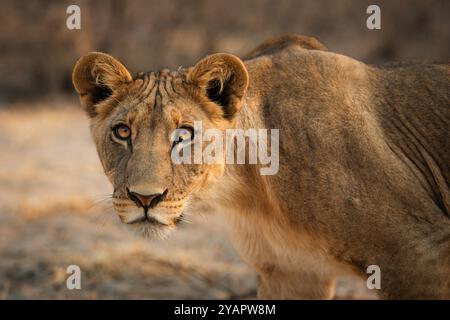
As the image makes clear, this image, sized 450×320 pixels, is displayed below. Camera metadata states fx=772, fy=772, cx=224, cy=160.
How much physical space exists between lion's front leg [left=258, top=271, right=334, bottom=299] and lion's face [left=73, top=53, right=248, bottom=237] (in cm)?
85

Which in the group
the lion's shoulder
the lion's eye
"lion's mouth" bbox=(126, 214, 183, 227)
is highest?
the lion's shoulder

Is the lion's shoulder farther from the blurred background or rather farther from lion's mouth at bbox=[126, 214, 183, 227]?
lion's mouth at bbox=[126, 214, 183, 227]

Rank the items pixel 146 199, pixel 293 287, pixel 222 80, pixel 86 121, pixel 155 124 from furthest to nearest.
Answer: pixel 86 121, pixel 293 287, pixel 222 80, pixel 155 124, pixel 146 199

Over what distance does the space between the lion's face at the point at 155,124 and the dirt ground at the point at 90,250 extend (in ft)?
1.03

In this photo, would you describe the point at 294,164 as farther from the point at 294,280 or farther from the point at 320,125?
the point at 294,280

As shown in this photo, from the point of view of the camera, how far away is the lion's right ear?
354 centimetres

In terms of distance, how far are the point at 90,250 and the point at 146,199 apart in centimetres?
319

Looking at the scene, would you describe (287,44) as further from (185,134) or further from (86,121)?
(86,121)

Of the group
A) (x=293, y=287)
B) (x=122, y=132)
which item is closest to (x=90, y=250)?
(x=293, y=287)

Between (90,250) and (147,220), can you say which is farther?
(90,250)

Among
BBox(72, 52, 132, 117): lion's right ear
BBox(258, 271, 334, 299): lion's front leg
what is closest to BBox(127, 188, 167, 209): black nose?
BBox(72, 52, 132, 117): lion's right ear

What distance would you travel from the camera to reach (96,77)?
11.9 ft

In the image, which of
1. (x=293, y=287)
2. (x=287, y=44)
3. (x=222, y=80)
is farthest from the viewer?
(x=293, y=287)

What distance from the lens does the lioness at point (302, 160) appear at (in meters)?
3.34
